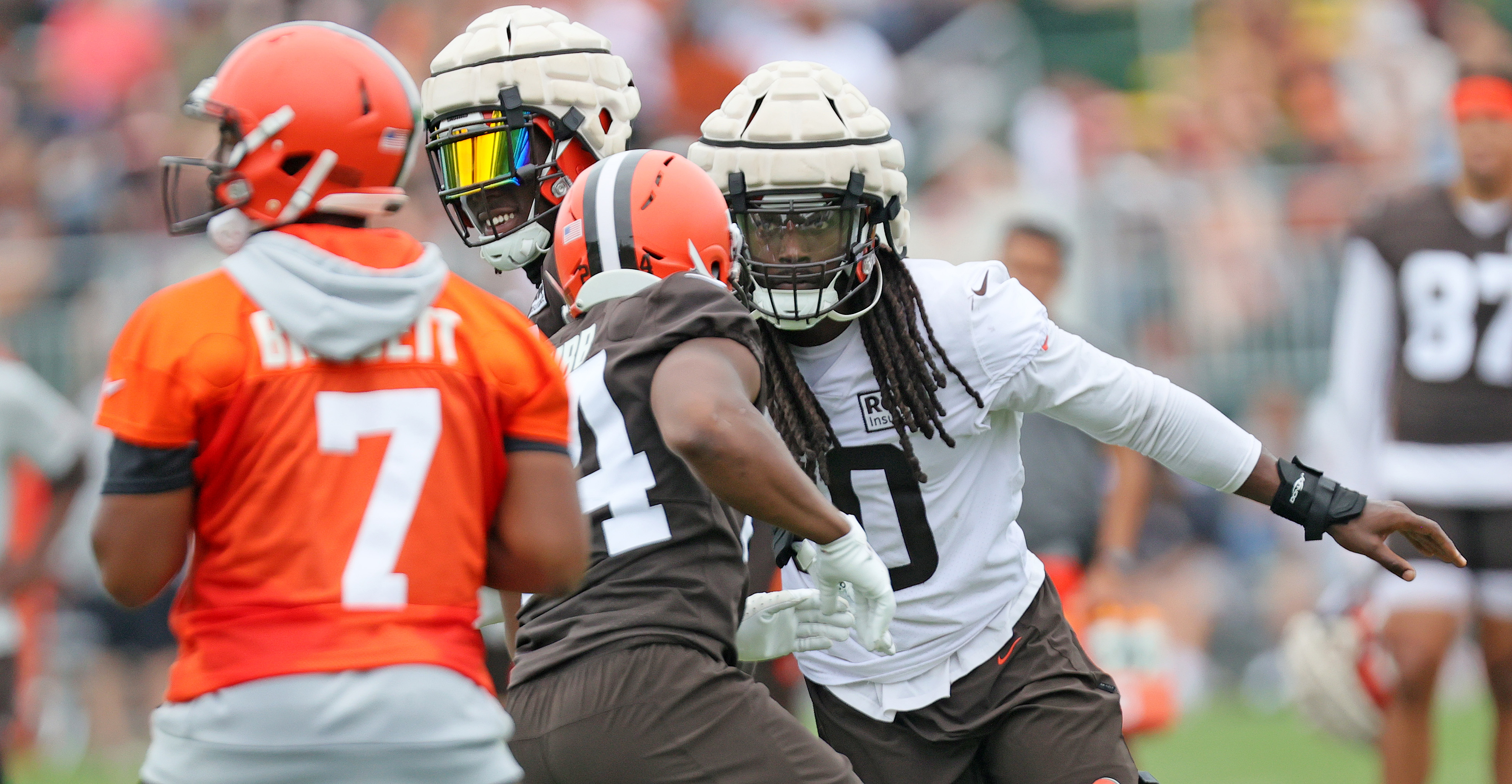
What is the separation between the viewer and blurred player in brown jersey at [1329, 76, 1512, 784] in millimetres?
6613

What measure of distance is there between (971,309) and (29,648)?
7.23 metres

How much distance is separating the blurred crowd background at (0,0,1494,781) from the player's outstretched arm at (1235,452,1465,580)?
6450 millimetres

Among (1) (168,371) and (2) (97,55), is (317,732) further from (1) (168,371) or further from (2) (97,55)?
(2) (97,55)

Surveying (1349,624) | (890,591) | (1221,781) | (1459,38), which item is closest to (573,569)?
(890,591)

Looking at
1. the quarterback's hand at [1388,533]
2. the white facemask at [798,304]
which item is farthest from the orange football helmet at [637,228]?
the quarterback's hand at [1388,533]

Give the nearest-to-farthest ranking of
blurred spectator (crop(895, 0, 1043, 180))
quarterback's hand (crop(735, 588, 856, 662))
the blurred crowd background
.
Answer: quarterback's hand (crop(735, 588, 856, 662)) < the blurred crowd background < blurred spectator (crop(895, 0, 1043, 180))

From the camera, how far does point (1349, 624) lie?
6938 millimetres

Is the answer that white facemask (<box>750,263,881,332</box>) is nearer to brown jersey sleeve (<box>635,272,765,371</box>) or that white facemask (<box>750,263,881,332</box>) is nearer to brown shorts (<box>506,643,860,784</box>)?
brown jersey sleeve (<box>635,272,765,371</box>)

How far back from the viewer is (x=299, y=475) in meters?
2.82

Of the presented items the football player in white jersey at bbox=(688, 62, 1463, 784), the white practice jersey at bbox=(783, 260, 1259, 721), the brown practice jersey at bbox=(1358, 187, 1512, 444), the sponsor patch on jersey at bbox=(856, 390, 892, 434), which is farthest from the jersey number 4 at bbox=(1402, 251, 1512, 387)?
the sponsor patch on jersey at bbox=(856, 390, 892, 434)

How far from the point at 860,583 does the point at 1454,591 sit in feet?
12.6

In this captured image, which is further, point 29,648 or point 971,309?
point 29,648

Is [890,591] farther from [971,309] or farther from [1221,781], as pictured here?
[1221,781]

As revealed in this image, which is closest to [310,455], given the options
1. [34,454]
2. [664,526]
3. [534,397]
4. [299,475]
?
[299,475]
